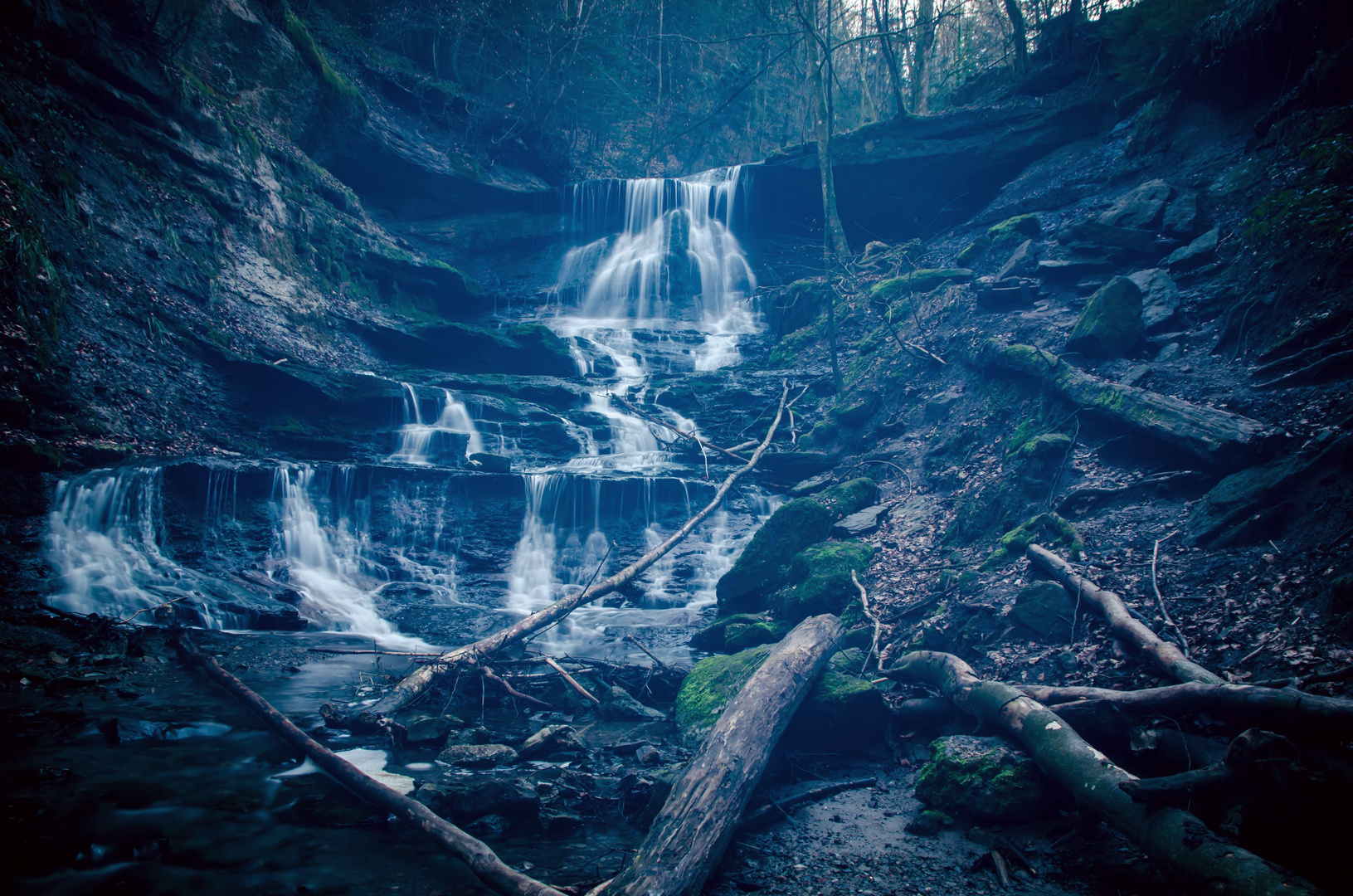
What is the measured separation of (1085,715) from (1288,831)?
4.21 ft

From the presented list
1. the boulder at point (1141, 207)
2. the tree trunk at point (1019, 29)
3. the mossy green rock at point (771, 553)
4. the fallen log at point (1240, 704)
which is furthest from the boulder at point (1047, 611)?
the tree trunk at point (1019, 29)

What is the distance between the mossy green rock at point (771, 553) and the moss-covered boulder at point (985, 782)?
429 cm

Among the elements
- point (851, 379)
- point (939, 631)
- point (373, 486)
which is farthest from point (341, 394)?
point (939, 631)

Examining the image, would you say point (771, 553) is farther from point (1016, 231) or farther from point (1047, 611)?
point (1016, 231)

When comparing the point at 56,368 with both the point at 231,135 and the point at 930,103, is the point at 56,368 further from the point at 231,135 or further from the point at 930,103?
the point at 930,103

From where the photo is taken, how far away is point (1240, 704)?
10.6 ft

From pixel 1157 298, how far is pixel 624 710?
966cm

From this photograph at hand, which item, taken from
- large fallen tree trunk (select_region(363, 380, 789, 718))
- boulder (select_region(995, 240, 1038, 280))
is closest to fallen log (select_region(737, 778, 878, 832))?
large fallen tree trunk (select_region(363, 380, 789, 718))

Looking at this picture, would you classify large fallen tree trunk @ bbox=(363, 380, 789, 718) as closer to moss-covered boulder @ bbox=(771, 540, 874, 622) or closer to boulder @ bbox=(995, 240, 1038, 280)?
moss-covered boulder @ bbox=(771, 540, 874, 622)

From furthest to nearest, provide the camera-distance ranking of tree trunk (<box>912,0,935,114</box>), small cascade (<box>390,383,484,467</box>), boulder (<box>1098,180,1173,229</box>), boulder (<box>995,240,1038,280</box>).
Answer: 1. tree trunk (<box>912,0,935,114</box>)
2. small cascade (<box>390,383,484,467</box>)
3. boulder (<box>995,240,1038,280</box>)
4. boulder (<box>1098,180,1173,229</box>)

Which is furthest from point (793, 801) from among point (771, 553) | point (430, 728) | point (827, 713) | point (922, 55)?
point (922, 55)

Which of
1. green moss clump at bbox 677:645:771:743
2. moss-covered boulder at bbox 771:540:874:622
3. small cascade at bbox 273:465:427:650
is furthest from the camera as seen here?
small cascade at bbox 273:465:427:650

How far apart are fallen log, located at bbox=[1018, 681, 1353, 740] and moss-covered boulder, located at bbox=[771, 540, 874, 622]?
342 centimetres

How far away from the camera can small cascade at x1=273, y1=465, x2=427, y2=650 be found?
33.6 feet
